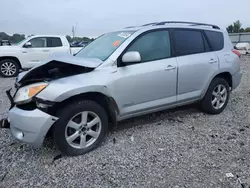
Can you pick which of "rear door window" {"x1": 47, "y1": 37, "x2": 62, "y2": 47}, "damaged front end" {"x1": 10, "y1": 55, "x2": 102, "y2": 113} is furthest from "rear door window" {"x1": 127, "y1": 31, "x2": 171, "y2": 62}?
"rear door window" {"x1": 47, "y1": 37, "x2": 62, "y2": 47}

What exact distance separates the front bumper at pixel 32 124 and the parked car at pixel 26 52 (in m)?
7.02

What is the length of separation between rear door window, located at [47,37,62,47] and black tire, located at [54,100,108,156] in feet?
25.6

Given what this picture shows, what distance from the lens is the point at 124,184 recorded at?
254cm

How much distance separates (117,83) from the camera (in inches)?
127

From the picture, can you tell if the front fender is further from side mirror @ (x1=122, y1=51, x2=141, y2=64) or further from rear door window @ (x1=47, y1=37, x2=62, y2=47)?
rear door window @ (x1=47, y1=37, x2=62, y2=47)

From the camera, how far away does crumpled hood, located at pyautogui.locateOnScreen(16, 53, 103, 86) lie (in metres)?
3.00

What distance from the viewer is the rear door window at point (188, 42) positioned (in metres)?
3.96

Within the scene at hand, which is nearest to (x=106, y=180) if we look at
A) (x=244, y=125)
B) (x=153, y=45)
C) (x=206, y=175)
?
(x=206, y=175)

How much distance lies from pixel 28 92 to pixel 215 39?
345 cm

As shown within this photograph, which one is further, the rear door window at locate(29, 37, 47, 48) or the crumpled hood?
the rear door window at locate(29, 37, 47, 48)

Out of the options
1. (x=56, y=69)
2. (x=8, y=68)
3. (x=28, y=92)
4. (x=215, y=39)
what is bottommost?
(x=8, y=68)

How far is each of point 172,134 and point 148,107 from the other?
1.90 ft

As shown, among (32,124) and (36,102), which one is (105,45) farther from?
(32,124)

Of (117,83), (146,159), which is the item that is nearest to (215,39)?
(117,83)
